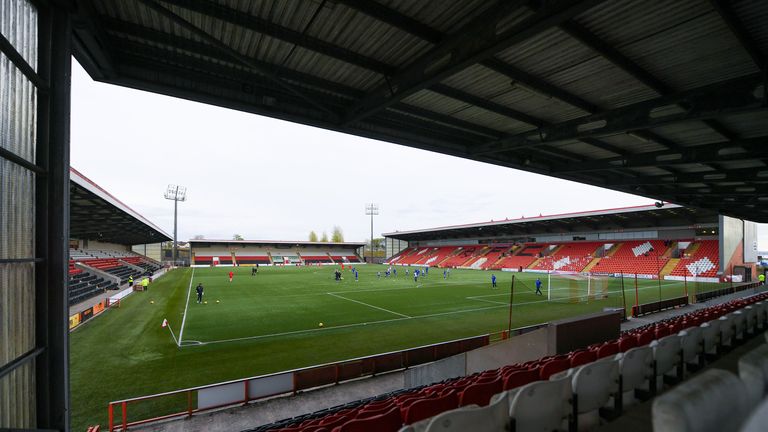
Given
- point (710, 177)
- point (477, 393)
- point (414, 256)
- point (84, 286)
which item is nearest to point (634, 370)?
point (477, 393)

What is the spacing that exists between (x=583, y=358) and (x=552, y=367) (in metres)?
0.88

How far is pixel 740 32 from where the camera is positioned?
5.13m

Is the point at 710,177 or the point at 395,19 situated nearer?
the point at 395,19

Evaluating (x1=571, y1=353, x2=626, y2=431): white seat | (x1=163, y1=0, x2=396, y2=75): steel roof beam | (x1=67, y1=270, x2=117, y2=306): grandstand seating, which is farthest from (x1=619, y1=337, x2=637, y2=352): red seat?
(x1=67, y1=270, x2=117, y2=306): grandstand seating

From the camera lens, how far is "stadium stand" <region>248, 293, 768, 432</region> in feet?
5.59

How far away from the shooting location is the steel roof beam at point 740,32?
4.63 meters

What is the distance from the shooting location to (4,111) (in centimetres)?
360

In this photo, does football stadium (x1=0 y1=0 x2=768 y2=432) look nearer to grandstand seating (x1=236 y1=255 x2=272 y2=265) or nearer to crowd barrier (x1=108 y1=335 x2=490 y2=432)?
crowd barrier (x1=108 y1=335 x2=490 y2=432)

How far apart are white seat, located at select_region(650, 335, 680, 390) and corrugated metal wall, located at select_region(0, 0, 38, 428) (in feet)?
25.6

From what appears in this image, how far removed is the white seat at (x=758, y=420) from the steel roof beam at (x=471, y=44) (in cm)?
398

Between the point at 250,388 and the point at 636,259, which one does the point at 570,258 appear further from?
the point at 250,388

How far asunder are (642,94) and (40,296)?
10479mm

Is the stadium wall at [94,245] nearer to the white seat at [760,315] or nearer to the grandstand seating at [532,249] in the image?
the white seat at [760,315]

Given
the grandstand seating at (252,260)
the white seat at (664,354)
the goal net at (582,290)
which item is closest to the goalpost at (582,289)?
the goal net at (582,290)
